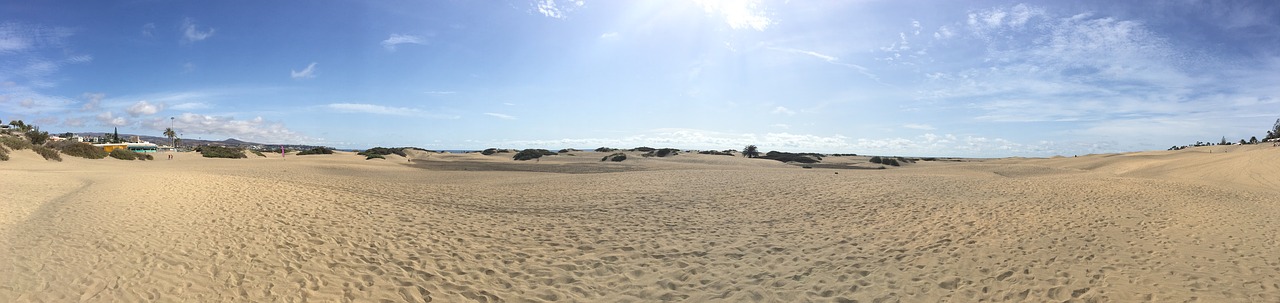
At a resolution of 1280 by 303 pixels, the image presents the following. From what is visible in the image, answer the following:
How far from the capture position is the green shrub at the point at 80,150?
Answer: 108 ft

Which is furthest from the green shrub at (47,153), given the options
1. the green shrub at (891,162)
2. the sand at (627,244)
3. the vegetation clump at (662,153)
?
the green shrub at (891,162)

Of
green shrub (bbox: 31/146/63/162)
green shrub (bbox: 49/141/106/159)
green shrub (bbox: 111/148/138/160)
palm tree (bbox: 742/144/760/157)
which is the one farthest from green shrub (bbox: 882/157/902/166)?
green shrub (bbox: 49/141/106/159)

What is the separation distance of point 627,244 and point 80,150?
4086 cm

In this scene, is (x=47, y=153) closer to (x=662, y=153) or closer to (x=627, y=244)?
(x=627, y=244)

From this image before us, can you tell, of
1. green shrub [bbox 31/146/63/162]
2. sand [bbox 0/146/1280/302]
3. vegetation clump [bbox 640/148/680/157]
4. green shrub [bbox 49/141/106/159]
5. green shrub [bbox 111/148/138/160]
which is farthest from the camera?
vegetation clump [bbox 640/148/680/157]

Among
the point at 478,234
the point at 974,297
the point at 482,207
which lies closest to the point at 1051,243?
the point at 974,297

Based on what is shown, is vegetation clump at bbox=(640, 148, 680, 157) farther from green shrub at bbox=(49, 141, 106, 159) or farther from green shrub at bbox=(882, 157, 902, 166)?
green shrub at bbox=(49, 141, 106, 159)

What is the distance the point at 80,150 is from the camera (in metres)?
33.1

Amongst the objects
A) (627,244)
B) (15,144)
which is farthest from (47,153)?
(627,244)

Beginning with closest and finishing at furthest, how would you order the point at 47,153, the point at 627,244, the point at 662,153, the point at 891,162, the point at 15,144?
1. the point at 627,244
2. the point at 15,144
3. the point at 47,153
4. the point at 891,162
5. the point at 662,153

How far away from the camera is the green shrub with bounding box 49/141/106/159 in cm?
3279

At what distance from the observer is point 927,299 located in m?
7.74

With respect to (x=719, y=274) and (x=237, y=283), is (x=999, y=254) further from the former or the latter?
(x=237, y=283)

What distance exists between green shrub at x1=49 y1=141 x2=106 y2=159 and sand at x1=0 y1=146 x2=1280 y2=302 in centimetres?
2161
